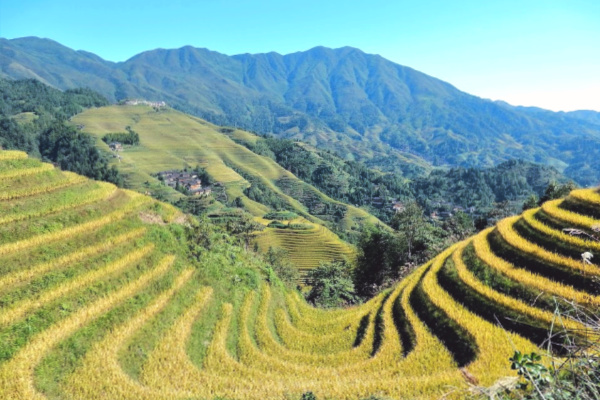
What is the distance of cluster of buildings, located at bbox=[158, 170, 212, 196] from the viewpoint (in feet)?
365

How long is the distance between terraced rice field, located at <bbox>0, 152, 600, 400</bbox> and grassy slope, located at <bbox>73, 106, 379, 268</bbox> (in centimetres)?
5399

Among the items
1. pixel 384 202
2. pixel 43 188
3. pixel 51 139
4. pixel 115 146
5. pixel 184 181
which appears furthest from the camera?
pixel 384 202

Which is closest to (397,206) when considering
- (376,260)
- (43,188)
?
(376,260)

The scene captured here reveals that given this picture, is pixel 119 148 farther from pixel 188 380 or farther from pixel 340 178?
pixel 188 380

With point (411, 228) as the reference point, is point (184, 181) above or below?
below

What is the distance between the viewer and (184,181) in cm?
11719

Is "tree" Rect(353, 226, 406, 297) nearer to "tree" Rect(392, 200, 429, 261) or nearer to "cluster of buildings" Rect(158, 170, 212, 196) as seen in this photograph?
"tree" Rect(392, 200, 429, 261)

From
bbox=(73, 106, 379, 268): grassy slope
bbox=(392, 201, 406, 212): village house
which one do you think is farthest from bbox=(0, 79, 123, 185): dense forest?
bbox=(392, 201, 406, 212): village house

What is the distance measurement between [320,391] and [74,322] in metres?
9.36

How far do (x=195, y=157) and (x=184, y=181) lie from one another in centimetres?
2937

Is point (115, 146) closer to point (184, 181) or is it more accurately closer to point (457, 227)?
point (184, 181)

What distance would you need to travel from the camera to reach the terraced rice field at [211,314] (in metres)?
11.7

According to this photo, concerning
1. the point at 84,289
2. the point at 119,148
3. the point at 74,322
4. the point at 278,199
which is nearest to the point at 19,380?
the point at 74,322

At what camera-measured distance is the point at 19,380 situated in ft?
35.1
